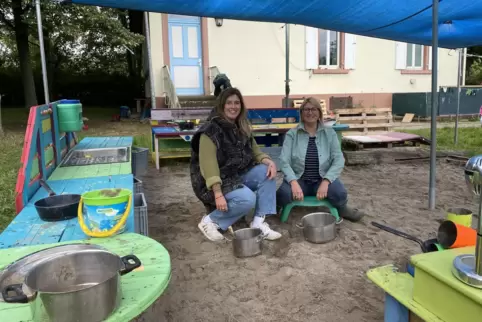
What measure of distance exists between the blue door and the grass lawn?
1.79 metres

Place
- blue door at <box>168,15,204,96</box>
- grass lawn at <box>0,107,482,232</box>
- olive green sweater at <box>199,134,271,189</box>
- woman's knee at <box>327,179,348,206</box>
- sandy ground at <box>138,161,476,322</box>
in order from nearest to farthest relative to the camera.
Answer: sandy ground at <box>138,161,476,322</box> < olive green sweater at <box>199,134,271,189</box> < woman's knee at <box>327,179,348,206</box> < grass lawn at <box>0,107,482,232</box> < blue door at <box>168,15,204,96</box>

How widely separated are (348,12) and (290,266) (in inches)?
117

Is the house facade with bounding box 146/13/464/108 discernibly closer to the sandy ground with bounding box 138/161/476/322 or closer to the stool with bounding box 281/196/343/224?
the sandy ground with bounding box 138/161/476/322

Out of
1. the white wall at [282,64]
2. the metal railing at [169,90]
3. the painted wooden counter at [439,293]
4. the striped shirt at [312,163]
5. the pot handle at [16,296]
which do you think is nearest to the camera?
the pot handle at [16,296]

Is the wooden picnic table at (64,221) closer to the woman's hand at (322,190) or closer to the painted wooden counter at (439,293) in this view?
the painted wooden counter at (439,293)

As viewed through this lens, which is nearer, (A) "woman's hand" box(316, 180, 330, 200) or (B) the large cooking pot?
(B) the large cooking pot

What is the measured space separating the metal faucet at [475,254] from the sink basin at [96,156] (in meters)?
3.06

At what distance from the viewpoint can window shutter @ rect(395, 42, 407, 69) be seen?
13133 millimetres

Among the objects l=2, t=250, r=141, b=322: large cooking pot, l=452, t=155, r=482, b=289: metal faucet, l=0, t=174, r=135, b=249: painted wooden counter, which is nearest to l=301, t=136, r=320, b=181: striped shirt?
l=0, t=174, r=135, b=249: painted wooden counter

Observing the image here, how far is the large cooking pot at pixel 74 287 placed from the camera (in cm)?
103

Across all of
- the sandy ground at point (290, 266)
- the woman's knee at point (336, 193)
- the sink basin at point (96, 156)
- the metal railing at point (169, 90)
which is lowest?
the sandy ground at point (290, 266)

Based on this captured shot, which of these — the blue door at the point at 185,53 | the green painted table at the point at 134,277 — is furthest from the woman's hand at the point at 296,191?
the blue door at the point at 185,53

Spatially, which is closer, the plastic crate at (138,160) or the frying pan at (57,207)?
the frying pan at (57,207)

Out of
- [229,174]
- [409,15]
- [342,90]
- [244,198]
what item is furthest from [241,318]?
[342,90]
